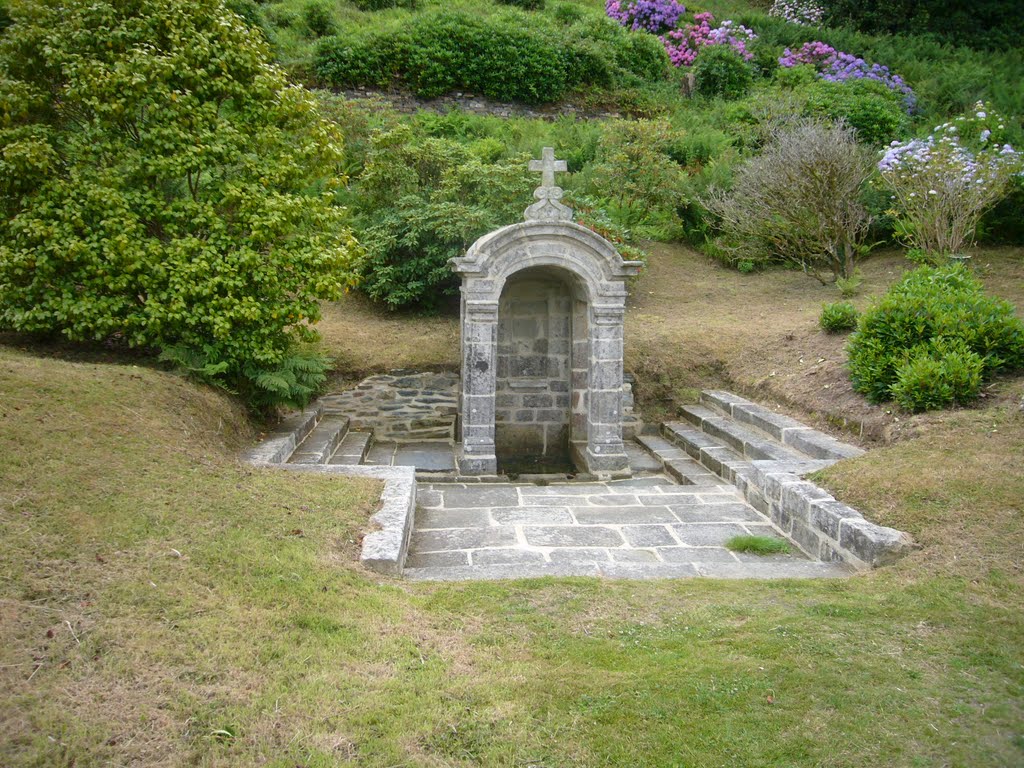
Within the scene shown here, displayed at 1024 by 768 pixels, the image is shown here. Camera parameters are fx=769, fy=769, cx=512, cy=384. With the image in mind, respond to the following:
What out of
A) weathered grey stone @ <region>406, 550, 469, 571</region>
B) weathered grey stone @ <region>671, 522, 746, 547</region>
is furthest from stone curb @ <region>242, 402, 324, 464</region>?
weathered grey stone @ <region>671, 522, 746, 547</region>

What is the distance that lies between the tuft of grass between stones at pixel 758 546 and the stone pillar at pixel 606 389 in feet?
9.52

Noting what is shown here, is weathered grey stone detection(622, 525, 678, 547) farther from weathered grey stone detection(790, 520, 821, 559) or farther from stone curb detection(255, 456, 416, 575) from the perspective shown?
stone curb detection(255, 456, 416, 575)

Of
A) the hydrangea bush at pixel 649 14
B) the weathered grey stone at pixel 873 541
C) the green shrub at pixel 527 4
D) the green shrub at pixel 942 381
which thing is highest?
the green shrub at pixel 527 4

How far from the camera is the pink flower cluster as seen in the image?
869 inches

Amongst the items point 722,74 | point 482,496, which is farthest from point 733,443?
point 722,74

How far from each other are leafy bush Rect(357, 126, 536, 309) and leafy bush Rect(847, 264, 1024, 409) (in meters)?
5.59

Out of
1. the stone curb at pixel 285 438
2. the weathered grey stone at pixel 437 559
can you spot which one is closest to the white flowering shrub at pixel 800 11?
the stone curb at pixel 285 438

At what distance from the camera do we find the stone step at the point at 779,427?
708 centimetres

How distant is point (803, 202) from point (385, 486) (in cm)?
909

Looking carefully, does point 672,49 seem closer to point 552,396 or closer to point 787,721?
point 552,396

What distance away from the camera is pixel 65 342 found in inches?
303

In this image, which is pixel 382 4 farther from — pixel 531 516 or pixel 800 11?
pixel 531 516

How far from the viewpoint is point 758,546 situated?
5.55 meters

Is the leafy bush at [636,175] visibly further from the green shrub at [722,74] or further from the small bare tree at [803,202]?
the green shrub at [722,74]
